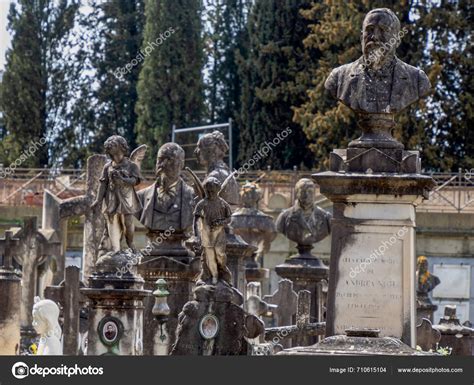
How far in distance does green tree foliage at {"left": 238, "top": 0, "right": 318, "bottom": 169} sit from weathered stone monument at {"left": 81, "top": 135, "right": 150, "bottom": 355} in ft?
107

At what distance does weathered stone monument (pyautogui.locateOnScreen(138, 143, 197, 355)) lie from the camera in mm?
19844

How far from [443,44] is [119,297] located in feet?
101

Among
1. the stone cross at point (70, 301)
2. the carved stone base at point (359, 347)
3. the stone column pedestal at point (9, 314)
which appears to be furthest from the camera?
the stone cross at point (70, 301)

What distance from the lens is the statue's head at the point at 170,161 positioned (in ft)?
66.6

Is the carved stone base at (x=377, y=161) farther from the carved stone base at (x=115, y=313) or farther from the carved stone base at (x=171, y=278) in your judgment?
the carved stone base at (x=171, y=278)

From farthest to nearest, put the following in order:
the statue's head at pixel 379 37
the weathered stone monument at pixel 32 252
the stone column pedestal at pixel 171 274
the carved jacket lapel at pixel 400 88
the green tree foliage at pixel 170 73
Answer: the green tree foliage at pixel 170 73 < the weathered stone monument at pixel 32 252 < the stone column pedestal at pixel 171 274 < the statue's head at pixel 379 37 < the carved jacket lapel at pixel 400 88

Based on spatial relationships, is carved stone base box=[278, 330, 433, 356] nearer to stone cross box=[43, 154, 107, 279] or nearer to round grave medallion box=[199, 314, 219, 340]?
round grave medallion box=[199, 314, 219, 340]

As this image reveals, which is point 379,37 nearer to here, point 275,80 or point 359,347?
point 359,347

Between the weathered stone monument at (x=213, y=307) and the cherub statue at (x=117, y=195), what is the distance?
1498 millimetres

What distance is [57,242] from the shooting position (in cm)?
2797

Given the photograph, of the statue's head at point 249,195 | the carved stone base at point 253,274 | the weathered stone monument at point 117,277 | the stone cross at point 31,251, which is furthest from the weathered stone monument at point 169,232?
the stone cross at point 31,251
